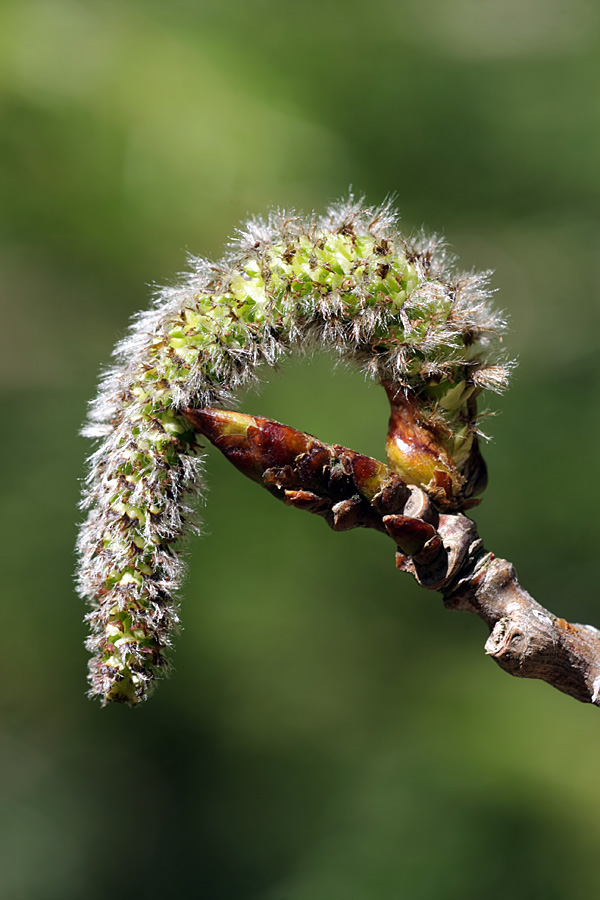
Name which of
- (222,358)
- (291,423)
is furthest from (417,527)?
(291,423)

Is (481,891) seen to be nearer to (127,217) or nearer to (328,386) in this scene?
(328,386)

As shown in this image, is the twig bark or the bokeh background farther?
the bokeh background

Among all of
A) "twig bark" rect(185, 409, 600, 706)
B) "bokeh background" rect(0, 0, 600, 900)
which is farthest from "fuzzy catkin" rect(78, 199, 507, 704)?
"bokeh background" rect(0, 0, 600, 900)

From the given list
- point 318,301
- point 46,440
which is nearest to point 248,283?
point 318,301

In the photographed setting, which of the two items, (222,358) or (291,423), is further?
(291,423)

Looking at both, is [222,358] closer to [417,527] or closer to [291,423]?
[417,527]

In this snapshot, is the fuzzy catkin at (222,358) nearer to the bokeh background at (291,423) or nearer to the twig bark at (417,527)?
the twig bark at (417,527)

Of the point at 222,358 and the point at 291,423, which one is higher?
the point at 291,423

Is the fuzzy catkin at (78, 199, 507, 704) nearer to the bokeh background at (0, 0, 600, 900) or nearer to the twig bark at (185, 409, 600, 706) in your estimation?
the twig bark at (185, 409, 600, 706)
